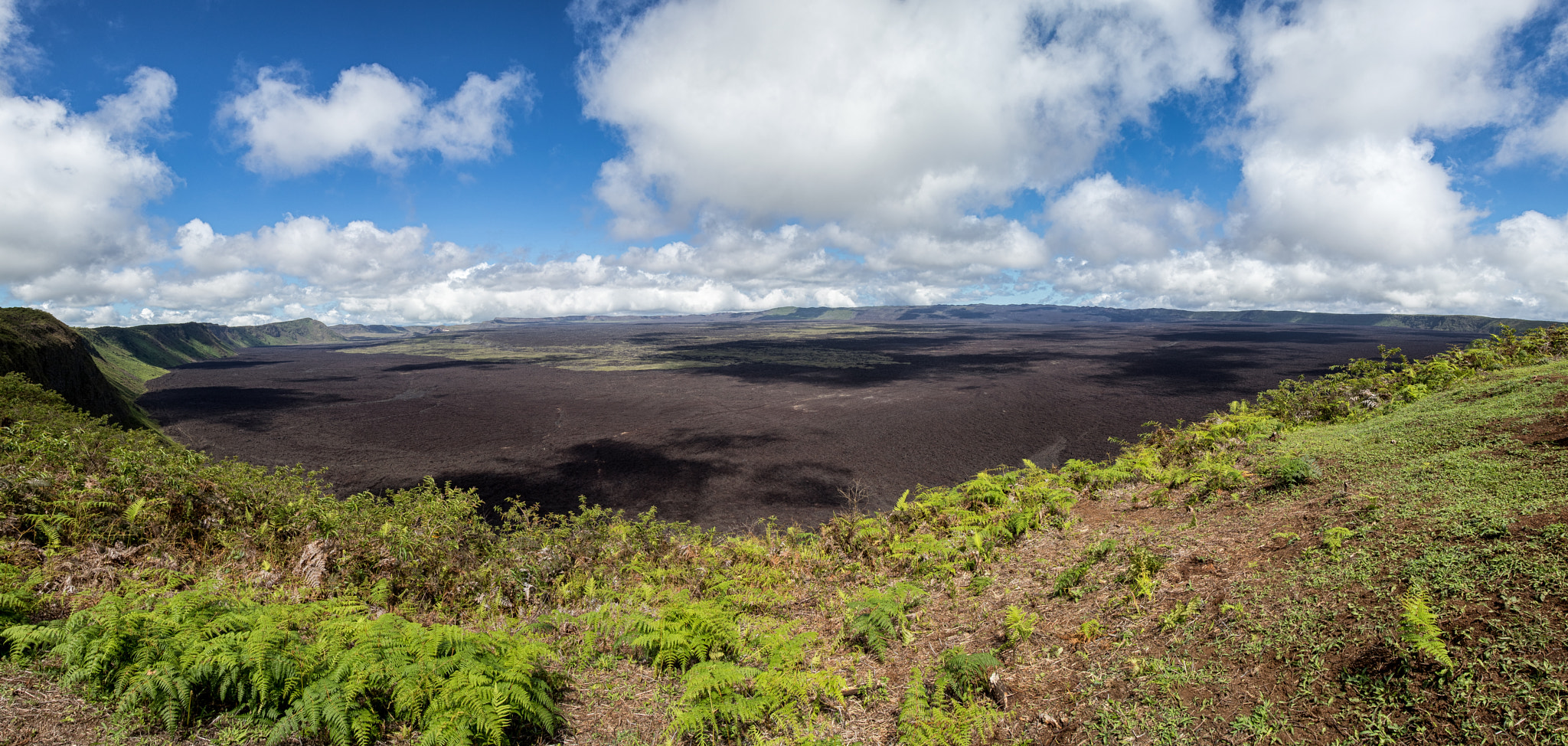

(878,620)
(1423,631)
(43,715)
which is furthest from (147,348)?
(1423,631)

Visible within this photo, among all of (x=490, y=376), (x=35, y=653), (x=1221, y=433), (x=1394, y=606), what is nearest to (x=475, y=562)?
(x=35, y=653)

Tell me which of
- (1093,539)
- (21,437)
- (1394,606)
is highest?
(21,437)

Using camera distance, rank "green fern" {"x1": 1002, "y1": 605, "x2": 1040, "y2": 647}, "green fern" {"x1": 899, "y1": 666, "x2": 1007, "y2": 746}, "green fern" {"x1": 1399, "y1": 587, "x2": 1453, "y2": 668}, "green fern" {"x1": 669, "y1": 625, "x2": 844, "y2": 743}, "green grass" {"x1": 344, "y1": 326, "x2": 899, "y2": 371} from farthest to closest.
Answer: "green grass" {"x1": 344, "y1": 326, "x2": 899, "y2": 371} → "green fern" {"x1": 1002, "y1": 605, "x2": 1040, "y2": 647} → "green fern" {"x1": 669, "y1": 625, "x2": 844, "y2": 743} → "green fern" {"x1": 899, "y1": 666, "x2": 1007, "y2": 746} → "green fern" {"x1": 1399, "y1": 587, "x2": 1453, "y2": 668}

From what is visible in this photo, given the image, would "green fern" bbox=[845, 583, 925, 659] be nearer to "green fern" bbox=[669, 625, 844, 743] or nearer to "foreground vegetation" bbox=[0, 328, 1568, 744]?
"foreground vegetation" bbox=[0, 328, 1568, 744]

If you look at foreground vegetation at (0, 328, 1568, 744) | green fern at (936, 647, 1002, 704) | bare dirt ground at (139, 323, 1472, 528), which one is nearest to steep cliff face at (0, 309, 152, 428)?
bare dirt ground at (139, 323, 1472, 528)

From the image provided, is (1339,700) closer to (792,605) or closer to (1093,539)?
(1093,539)

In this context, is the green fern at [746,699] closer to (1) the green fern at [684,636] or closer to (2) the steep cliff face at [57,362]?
(1) the green fern at [684,636]

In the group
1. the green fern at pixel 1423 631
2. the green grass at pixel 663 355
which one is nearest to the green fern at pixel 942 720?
the green fern at pixel 1423 631
